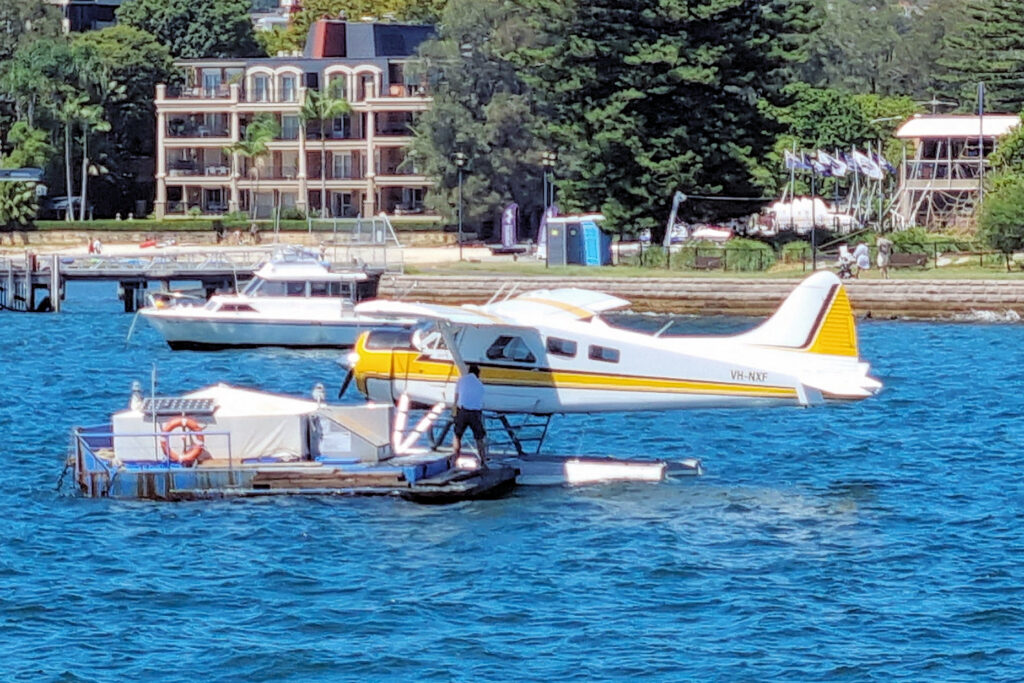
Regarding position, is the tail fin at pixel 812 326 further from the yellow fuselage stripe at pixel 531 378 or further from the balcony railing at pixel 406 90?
the balcony railing at pixel 406 90

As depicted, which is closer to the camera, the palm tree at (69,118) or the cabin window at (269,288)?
the cabin window at (269,288)

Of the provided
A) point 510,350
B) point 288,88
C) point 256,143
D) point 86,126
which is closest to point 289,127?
point 288,88

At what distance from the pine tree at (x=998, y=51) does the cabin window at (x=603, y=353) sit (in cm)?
6779

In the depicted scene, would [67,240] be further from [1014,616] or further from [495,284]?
[1014,616]

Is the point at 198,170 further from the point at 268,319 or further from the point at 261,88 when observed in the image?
the point at 268,319

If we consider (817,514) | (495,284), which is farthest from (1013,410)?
(495,284)

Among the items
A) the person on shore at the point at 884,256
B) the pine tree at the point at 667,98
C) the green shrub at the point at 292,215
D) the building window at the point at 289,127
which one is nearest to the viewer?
the person on shore at the point at 884,256

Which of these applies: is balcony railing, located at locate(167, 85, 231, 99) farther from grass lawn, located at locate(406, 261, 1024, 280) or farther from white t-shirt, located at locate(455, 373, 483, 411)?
white t-shirt, located at locate(455, 373, 483, 411)

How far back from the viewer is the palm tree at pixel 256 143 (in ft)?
360

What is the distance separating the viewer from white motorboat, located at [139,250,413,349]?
179ft

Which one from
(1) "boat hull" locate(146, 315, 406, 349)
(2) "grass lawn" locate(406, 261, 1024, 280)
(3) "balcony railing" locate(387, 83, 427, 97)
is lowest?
(1) "boat hull" locate(146, 315, 406, 349)

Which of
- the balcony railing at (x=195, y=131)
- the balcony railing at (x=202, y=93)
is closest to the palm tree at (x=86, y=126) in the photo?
the balcony railing at (x=195, y=131)

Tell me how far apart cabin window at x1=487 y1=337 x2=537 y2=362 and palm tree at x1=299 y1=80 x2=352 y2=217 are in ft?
255

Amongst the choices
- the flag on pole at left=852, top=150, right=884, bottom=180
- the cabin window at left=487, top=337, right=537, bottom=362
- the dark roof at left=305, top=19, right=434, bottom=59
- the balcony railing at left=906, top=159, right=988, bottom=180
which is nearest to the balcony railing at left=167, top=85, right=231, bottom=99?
the dark roof at left=305, top=19, right=434, bottom=59
